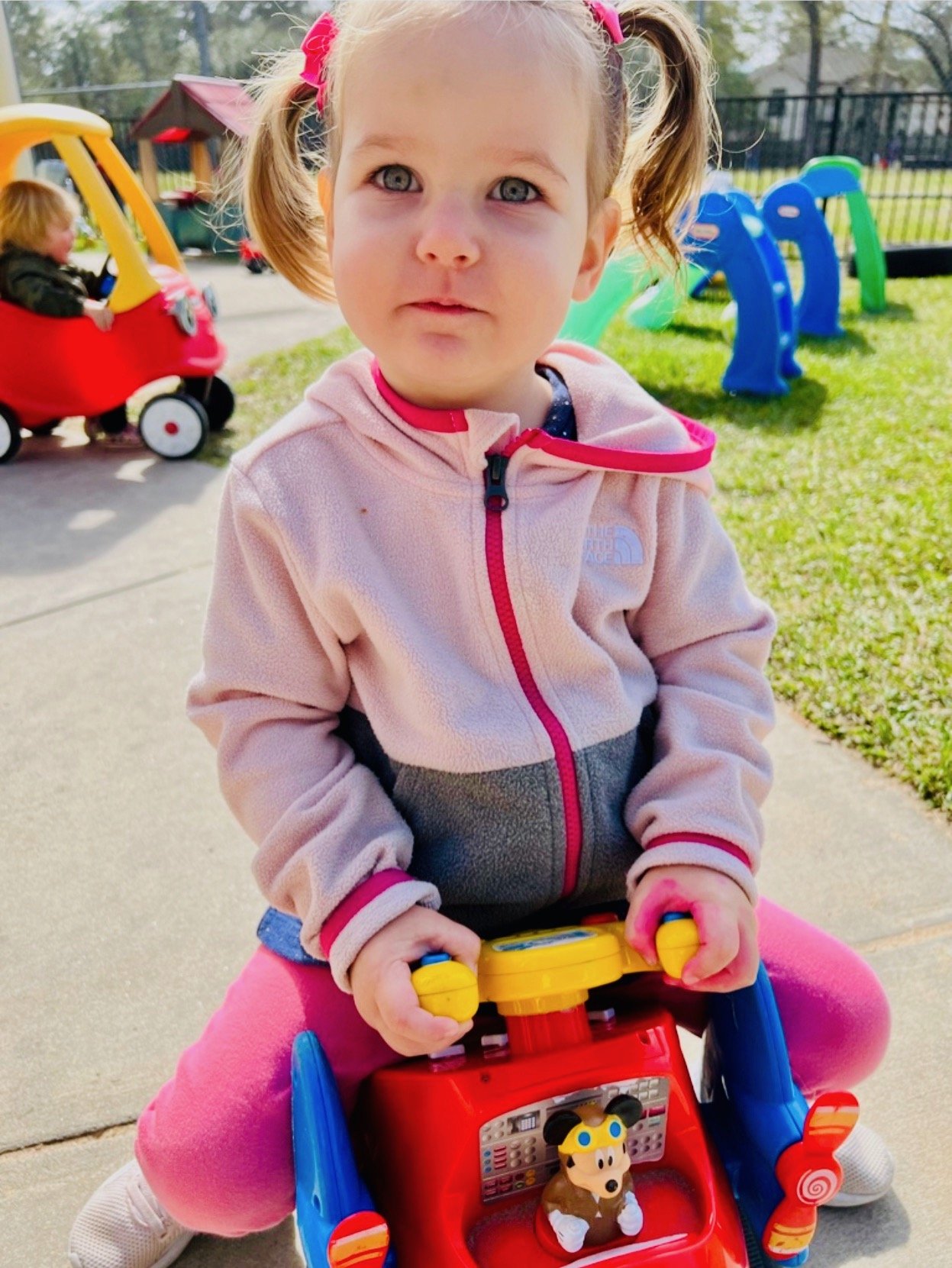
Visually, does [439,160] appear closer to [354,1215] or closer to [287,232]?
[287,232]

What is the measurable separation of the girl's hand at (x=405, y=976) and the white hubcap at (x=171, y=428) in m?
3.58

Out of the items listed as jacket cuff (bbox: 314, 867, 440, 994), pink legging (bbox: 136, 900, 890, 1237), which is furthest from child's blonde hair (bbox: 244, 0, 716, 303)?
pink legging (bbox: 136, 900, 890, 1237)

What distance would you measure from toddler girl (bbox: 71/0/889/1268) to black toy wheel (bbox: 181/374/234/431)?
346 centimetres

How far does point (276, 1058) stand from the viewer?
1.21m

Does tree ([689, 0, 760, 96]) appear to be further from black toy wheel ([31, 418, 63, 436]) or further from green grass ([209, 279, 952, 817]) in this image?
black toy wheel ([31, 418, 63, 436])

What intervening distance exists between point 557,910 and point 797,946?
0.91ft

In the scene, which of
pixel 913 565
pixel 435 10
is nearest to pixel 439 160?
pixel 435 10

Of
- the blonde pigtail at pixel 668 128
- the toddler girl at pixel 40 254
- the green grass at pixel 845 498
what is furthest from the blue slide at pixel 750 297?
the blonde pigtail at pixel 668 128

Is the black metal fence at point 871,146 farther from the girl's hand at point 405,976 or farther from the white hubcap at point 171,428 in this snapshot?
the girl's hand at point 405,976

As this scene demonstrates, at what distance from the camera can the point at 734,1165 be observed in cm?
116

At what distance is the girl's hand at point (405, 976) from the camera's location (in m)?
0.99

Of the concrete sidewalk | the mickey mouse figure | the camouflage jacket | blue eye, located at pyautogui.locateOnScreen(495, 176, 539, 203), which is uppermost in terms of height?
blue eye, located at pyautogui.locateOnScreen(495, 176, 539, 203)

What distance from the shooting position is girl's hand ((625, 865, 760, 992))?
1.07 m

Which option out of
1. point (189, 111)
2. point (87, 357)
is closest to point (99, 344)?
point (87, 357)
